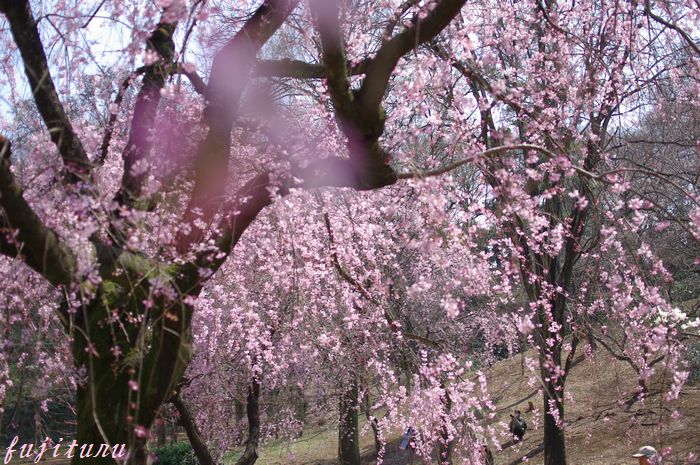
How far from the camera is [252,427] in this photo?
9477 millimetres

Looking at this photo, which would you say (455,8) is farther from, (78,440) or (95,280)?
(78,440)

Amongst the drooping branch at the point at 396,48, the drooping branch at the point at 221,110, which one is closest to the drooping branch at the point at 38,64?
the drooping branch at the point at 221,110

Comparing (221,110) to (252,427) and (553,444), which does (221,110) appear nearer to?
(252,427)

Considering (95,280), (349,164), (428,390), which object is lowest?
(428,390)

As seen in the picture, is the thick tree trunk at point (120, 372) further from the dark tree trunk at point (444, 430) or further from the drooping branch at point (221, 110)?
the dark tree trunk at point (444, 430)

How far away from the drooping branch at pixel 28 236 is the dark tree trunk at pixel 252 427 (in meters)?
6.01

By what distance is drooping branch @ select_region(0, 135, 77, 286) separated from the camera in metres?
3.03

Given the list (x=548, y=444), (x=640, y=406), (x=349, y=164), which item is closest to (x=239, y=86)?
(x=349, y=164)

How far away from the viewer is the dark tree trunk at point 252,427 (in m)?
9.22

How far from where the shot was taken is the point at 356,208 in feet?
25.7

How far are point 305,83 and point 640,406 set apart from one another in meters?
11.0

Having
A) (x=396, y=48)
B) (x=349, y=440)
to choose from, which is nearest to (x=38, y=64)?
(x=396, y=48)

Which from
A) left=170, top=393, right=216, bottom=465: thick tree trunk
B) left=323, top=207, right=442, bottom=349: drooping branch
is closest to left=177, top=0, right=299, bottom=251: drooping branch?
left=323, top=207, right=442, bottom=349: drooping branch

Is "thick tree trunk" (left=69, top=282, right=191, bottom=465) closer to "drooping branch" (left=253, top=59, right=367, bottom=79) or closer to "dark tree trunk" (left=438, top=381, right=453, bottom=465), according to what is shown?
"drooping branch" (left=253, top=59, right=367, bottom=79)
